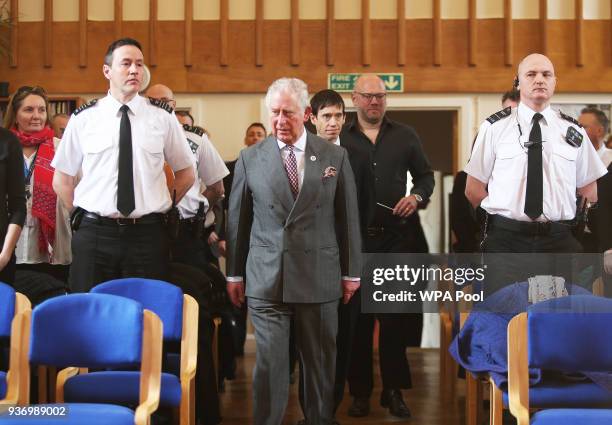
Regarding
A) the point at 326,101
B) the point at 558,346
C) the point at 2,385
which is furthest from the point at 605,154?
the point at 2,385

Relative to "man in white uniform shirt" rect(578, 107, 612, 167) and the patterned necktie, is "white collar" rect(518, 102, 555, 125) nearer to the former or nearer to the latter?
the patterned necktie

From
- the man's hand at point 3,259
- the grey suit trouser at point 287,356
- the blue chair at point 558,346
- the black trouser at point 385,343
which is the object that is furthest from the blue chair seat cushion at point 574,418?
the man's hand at point 3,259

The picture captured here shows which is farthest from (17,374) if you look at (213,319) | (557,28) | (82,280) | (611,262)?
(557,28)

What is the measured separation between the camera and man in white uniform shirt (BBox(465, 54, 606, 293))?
4020 mm

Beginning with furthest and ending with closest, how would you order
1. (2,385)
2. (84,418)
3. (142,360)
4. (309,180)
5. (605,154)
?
(605,154), (309,180), (2,385), (142,360), (84,418)

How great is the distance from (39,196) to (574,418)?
2.93m

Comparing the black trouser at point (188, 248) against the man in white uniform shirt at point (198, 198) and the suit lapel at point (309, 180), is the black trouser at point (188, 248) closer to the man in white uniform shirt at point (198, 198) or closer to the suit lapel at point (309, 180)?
the man in white uniform shirt at point (198, 198)

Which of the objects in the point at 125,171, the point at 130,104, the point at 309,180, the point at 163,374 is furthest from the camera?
the point at 130,104

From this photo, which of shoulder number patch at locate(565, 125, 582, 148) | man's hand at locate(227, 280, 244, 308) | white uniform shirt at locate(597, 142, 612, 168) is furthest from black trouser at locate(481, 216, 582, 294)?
white uniform shirt at locate(597, 142, 612, 168)

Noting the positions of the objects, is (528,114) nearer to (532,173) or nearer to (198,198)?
(532,173)

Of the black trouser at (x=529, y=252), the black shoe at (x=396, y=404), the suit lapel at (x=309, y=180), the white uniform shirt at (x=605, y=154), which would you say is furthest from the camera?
the white uniform shirt at (x=605, y=154)

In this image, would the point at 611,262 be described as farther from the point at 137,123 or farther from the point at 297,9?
the point at 297,9

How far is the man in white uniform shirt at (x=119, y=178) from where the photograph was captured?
12.6 ft

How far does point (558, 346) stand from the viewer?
10.1 ft
